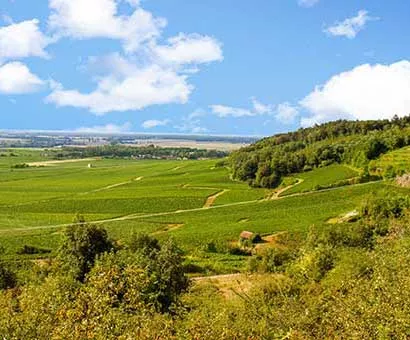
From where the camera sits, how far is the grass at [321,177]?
104688mm

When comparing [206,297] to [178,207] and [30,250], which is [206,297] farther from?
[178,207]

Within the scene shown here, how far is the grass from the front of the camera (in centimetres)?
10469

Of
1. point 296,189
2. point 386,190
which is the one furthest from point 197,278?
point 296,189

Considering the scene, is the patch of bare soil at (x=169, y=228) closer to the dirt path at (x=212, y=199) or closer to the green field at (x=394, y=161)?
the dirt path at (x=212, y=199)

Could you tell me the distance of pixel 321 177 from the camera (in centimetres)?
11238

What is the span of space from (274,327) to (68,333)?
1240cm

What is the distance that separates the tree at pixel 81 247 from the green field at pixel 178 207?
10.8 meters

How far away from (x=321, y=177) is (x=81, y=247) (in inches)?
2763

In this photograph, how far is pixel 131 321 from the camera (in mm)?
19812

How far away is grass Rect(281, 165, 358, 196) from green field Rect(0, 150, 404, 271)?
21 centimetres

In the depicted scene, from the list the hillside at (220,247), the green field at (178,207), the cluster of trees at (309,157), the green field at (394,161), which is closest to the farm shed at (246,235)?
the hillside at (220,247)

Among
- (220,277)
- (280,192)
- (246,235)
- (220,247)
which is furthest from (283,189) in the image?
(220,277)

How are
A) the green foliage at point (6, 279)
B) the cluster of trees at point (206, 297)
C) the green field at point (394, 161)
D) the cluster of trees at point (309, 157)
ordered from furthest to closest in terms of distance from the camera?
the cluster of trees at point (309, 157), the green field at point (394, 161), the green foliage at point (6, 279), the cluster of trees at point (206, 297)

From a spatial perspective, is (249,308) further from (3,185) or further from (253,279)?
(3,185)
